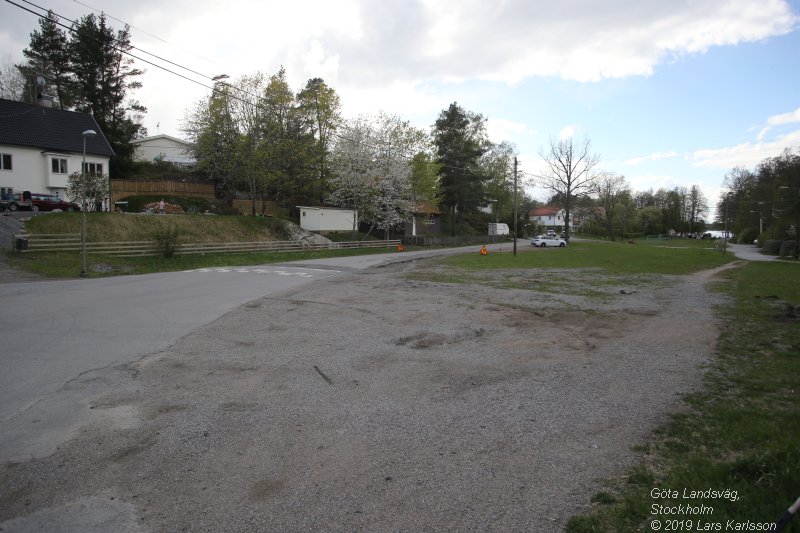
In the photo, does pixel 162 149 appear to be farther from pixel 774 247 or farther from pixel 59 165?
pixel 774 247

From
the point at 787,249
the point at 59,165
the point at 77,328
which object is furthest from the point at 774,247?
the point at 59,165

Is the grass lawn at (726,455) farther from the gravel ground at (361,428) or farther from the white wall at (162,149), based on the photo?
the white wall at (162,149)

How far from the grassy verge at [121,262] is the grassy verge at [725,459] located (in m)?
24.0

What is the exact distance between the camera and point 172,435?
5328mm

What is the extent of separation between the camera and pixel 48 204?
30781 mm

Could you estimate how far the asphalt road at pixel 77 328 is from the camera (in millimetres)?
5832

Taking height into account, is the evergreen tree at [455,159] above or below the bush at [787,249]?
above

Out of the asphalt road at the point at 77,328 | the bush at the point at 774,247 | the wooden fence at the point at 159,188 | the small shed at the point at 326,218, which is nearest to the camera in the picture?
the asphalt road at the point at 77,328

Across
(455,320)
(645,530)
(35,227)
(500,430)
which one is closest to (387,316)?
(455,320)

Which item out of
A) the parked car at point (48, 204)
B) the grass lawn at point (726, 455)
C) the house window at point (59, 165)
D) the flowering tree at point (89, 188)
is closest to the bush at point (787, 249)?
the grass lawn at point (726, 455)

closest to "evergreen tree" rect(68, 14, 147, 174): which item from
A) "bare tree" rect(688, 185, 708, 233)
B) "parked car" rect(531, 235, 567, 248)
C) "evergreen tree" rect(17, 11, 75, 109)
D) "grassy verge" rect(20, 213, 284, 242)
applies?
→ "evergreen tree" rect(17, 11, 75, 109)

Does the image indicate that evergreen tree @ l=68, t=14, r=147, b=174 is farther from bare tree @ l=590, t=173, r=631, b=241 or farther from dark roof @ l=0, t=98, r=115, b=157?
bare tree @ l=590, t=173, r=631, b=241

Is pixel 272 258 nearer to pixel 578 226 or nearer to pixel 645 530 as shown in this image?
pixel 645 530

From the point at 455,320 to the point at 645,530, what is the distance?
904 cm
